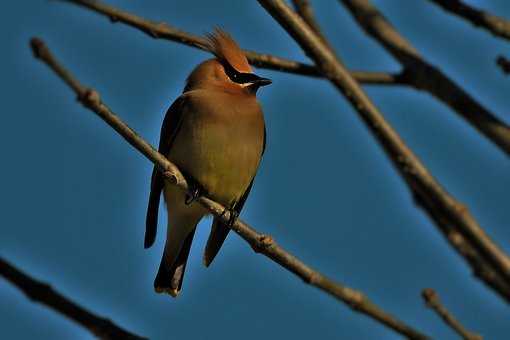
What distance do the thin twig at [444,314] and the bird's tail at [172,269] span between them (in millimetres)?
4538

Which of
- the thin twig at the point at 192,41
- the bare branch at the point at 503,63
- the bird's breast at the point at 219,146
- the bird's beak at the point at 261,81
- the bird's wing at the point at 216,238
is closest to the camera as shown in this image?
the bare branch at the point at 503,63

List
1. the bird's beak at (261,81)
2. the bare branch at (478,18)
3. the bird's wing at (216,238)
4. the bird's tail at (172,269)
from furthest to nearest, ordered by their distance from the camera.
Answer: the bird's tail at (172,269) → the bird's beak at (261,81) → the bird's wing at (216,238) → the bare branch at (478,18)

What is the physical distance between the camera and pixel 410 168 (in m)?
1.44

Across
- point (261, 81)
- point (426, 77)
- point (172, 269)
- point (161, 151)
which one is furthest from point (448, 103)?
point (172, 269)

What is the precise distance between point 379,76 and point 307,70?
50 cm

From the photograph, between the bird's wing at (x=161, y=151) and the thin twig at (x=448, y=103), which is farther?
the bird's wing at (x=161, y=151)

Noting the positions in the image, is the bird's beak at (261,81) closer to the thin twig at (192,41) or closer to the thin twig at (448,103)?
the thin twig at (192,41)

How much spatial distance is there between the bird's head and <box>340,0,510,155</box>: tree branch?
→ 13.9 ft

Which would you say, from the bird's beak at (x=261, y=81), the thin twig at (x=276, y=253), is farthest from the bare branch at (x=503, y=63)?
the bird's beak at (x=261, y=81)

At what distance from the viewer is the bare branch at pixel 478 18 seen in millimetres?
1735

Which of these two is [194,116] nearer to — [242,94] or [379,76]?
[242,94]

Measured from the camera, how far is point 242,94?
227 inches

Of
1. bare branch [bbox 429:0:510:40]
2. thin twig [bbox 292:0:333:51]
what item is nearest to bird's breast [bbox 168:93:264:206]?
thin twig [bbox 292:0:333:51]

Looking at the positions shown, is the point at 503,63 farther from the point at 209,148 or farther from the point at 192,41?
the point at 209,148
